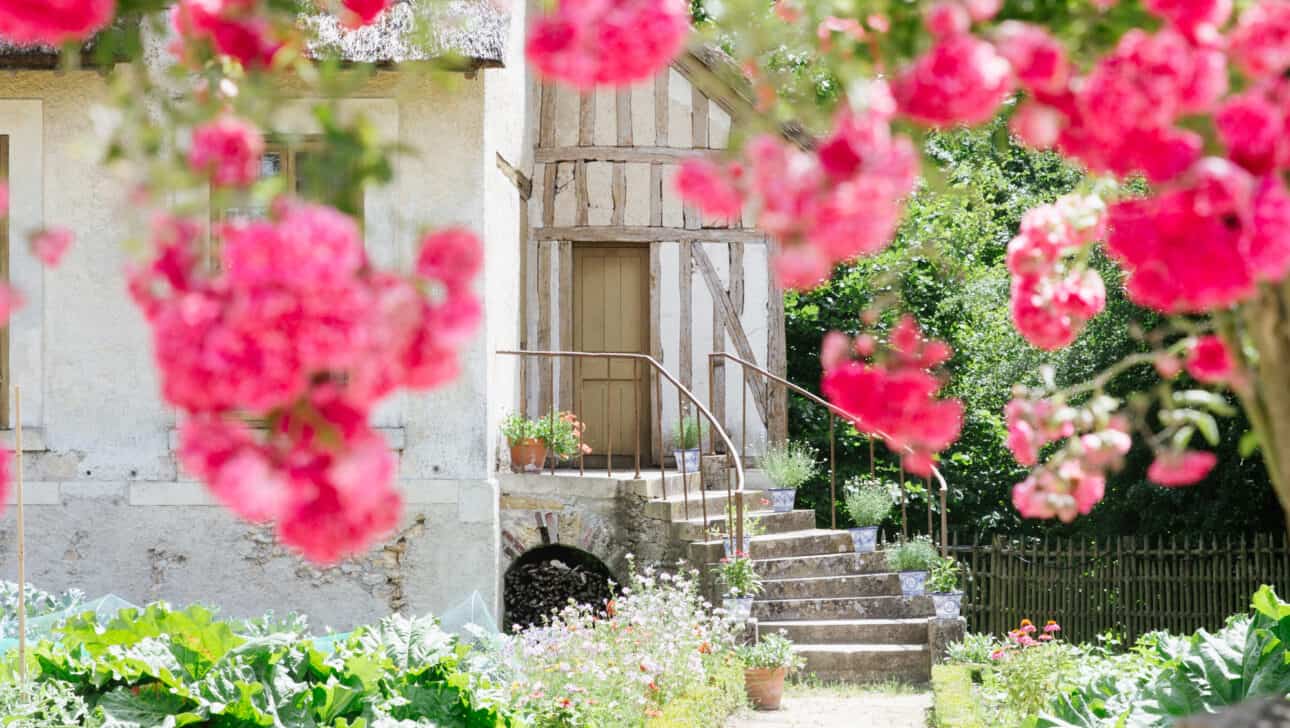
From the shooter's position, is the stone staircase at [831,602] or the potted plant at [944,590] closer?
the stone staircase at [831,602]

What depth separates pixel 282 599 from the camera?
9.33 meters

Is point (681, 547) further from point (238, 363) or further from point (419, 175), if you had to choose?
point (238, 363)

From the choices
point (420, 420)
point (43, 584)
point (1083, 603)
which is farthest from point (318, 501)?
point (1083, 603)

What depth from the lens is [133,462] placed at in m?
9.32

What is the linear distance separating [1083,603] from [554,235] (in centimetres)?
570

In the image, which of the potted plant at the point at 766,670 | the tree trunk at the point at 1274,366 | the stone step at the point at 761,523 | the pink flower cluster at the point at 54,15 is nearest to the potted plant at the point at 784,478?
the stone step at the point at 761,523

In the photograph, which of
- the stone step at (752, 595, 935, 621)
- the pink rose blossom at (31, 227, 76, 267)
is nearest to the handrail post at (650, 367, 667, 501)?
the stone step at (752, 595, 935, 621)

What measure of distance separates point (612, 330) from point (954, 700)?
5.21m

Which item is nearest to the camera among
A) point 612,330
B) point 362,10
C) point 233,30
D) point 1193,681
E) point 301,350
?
point 301,350

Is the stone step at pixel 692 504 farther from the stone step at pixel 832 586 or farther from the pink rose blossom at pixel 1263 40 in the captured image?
the pink rose blossom at pixel 1263 40

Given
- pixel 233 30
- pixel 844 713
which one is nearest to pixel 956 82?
pixel 233 30

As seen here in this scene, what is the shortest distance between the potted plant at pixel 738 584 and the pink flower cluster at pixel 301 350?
8.18m

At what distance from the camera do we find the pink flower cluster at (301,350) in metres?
1.48

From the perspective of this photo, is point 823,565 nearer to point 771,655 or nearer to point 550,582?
point 771,655
